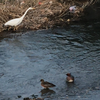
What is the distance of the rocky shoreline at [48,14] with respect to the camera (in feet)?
45.6

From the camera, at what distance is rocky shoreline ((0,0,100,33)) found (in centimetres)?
1390

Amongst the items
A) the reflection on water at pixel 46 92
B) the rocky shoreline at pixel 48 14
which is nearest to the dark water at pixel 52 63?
the reflection on water at pixel 46 92

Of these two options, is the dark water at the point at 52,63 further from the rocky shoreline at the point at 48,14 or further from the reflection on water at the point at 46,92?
the rocky shoreline at the point at 48,14

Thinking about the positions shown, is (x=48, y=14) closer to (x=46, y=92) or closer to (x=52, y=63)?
(x=52, y=63)

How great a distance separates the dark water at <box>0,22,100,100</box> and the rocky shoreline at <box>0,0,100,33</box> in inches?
39.5

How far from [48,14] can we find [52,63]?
21.9 feet

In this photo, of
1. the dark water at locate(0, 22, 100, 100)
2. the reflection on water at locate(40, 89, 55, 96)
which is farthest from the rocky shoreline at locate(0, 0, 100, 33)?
the reflection on water at locate(40, 89, 55, 96)

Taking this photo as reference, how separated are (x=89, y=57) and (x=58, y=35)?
3.38 metres

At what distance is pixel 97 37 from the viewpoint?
11.9m

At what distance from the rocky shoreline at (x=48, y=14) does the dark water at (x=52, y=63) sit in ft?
3.29

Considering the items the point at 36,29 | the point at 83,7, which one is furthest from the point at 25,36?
the point at 83,7

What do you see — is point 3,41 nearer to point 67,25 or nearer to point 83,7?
point 67,25

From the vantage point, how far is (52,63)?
9.12 metres

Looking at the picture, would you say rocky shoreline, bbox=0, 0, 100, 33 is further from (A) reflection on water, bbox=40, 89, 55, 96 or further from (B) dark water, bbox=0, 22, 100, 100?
(A) reflection on water, bbox=40, 89, 55, 96
